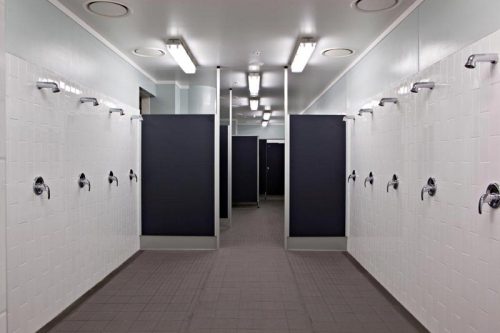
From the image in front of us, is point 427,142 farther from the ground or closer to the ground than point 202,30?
closer to the ground

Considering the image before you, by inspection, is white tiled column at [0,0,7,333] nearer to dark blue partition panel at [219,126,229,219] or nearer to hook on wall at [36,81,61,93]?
hook on wall at [36,81,61,93]

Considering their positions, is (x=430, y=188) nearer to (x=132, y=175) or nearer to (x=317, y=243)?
(x=317, y=243)

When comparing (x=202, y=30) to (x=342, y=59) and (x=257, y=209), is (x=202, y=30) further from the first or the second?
(x=257, y=209)

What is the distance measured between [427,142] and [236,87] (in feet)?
18.0

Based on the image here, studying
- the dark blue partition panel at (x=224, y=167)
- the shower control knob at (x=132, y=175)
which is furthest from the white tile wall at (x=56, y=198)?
the dark blue partition panel at (x=224, y=167)

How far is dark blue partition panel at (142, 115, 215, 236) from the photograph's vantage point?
5.86m

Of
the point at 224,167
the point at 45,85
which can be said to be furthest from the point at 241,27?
the point at 224,167

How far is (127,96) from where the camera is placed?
18.4 feet

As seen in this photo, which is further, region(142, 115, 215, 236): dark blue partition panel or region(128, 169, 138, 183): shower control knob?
region(142, 115, 215, 236): dark blue partition panel

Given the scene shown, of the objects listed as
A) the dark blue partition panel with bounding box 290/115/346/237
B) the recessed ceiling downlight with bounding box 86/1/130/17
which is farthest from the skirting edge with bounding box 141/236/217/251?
the recessed ceiling downlight with bounding box 86/1/130/17

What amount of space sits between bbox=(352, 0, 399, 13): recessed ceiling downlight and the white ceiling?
0.05 m

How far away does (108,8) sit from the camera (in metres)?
3.72

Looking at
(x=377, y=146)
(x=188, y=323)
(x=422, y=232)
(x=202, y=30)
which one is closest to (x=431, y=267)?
(x=422, y=232)

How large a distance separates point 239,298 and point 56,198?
1953 mm
